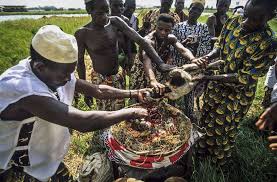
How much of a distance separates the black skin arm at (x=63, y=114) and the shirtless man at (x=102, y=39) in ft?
4.65

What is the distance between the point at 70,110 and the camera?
5.94 ft

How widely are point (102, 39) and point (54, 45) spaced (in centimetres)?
175

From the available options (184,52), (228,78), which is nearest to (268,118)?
(228,78)

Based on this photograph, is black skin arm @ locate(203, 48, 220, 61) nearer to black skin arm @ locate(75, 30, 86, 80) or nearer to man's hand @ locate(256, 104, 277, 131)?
man's hand @ locate(256, 104, 277, 131)

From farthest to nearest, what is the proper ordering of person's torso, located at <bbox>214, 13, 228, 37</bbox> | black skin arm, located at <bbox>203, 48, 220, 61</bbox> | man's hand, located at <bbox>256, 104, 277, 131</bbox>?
1. person's torso, located at <bbox>214, 13, 228, 37</bbox>
2. black skin arm, located at <bbox>203, 48, 220, 61</bbox>
3. man's hand, located at <bbox>256, 104, 277, 131</bbox>

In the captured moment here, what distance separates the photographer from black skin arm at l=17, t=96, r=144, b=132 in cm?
174

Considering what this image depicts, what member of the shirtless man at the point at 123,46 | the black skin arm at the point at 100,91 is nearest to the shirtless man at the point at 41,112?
the black skin arm at the point at 100,91

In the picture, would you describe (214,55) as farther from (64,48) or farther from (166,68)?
(64,48)

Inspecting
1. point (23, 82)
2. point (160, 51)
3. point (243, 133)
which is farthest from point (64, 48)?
point (243, 133)

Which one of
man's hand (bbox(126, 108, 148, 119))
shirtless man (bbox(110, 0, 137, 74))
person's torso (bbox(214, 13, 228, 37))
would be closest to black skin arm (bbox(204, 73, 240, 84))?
man's hand (bbox(126, 108, 148, 119))

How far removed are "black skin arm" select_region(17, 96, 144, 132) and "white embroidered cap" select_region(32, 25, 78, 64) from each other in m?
0.26

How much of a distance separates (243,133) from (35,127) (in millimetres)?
2677

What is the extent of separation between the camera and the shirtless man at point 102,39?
3242mm

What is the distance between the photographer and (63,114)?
1.77 metres
